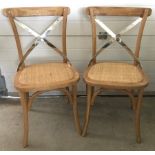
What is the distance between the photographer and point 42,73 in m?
1.90

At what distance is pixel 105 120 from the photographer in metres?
2.16

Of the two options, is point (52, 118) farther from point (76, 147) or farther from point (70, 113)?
point (76, 147)

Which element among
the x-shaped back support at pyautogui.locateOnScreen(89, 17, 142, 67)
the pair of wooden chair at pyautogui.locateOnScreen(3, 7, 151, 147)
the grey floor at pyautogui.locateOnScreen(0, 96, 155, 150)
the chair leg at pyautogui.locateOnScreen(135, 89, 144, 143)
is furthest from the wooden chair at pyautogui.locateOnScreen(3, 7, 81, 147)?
the chair leg at pyautogui.locateOnScreen(135, 89, 144, 143)

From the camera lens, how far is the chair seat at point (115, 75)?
5.78ft

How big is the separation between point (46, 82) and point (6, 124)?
1.99ft

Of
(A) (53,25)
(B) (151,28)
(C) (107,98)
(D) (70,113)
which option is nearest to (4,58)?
(A) (53,25)

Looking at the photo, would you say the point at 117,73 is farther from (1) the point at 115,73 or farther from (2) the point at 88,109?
(2) the point at 88,109

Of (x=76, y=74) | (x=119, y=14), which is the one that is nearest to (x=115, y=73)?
(x=76, y=74)

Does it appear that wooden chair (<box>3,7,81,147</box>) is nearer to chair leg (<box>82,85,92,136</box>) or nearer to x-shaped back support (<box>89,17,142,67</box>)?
chair leg (<box>82,85,92,136</box>)

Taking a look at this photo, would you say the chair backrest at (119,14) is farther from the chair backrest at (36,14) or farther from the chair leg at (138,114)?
the chair leg at (138,114)

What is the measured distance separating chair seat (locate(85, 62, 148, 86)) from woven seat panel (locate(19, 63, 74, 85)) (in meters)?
0.16

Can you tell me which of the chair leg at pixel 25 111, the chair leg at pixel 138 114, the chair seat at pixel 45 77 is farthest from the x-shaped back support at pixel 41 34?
the chair leg at pixel 138 114


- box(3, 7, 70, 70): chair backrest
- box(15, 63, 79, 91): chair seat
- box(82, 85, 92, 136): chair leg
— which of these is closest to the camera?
box(15, 63, 79, 91): chair seat

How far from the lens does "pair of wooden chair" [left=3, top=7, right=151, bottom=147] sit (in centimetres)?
176
